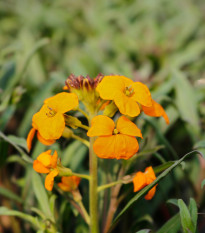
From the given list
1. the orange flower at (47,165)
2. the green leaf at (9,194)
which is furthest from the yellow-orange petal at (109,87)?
the green leaf at (9,194)

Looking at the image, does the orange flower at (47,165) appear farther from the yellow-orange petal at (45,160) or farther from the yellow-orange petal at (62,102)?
the yellow-orange petal at (62,102)

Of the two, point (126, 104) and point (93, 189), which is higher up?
point (126, 104)

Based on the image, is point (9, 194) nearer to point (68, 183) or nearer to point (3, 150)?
point (3, 150)

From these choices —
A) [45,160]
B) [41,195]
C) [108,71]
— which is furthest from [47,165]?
[108,71]

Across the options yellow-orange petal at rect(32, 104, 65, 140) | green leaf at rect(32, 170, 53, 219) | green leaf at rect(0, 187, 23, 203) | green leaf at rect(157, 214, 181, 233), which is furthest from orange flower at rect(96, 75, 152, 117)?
green leaf at rect(0, 187, 23, 203)

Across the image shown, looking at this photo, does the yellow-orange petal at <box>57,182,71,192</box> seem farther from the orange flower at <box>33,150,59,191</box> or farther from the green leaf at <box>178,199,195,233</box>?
the green leaf at <box>178,199,195,233</box>

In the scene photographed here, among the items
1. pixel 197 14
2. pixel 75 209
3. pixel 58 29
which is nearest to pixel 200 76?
pixel 197 14
